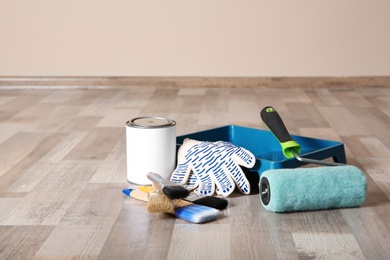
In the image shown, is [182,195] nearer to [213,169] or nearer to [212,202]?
[212,202]

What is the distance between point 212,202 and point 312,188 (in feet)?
0.85

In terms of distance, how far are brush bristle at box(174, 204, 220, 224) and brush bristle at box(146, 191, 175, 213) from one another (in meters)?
0.03

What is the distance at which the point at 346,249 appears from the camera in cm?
153

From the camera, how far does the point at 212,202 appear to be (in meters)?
1.80

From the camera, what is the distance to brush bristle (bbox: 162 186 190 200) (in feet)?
5.67

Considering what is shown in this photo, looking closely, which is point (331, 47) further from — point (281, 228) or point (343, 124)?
point (281, 228)

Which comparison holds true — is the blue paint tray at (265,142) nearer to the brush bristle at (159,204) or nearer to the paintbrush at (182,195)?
the paintbrush at (182,195)

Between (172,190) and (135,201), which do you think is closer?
(172,190)

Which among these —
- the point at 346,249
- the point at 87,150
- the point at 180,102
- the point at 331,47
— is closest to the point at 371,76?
the point at 331,47


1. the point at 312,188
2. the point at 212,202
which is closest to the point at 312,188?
the point at 312,188

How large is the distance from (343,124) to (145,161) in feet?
4.11

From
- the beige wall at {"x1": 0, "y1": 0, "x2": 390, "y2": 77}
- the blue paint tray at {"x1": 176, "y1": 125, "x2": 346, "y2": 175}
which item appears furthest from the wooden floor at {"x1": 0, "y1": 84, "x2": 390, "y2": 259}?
the beige wall at {"x1": 0, "y1": 0, "x2": 390, "y2": 77}

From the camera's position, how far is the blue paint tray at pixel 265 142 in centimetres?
208

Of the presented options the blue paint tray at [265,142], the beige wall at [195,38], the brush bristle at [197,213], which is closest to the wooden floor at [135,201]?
the brush bristle at [197,213]
